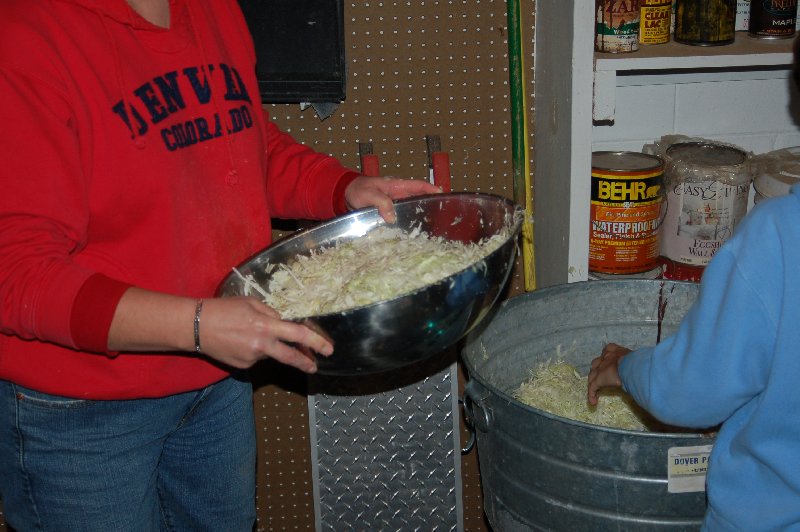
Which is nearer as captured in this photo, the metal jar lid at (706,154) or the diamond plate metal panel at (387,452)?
the metal jar lid at (706,154)

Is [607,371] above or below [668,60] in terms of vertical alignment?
below

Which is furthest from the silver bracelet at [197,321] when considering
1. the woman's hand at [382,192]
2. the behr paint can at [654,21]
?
the behr paint can at [654,21]

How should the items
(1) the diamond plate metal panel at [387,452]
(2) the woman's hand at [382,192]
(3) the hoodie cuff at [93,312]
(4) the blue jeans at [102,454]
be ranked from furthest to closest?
(1) the diamond plate metal panel at [387,452]
(2) the woman's hand at [382,192]
(4) the blue jeans at [102,454]
(3) the hoodie cuff at [93,312]

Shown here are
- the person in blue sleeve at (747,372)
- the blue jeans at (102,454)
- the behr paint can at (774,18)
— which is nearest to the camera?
the person in blue sleeve at (747,372)

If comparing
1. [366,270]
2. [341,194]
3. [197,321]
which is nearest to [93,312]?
[197,321]

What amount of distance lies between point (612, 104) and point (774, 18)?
416mm

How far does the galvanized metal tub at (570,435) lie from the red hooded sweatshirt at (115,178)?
0.46 metres

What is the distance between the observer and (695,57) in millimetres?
1650

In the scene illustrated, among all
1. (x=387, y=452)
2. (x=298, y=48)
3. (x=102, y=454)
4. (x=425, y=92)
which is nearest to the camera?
(x=102, y=454)

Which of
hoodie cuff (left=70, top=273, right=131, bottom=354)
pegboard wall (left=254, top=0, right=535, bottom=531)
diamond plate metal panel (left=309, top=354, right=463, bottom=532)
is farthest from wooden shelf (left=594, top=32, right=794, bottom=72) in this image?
hoodie cuff (left=70, top=273, right=131, bottom=354)

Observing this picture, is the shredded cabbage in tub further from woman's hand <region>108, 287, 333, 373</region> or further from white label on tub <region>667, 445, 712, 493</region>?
woman's hand <region>108, 287, 333, 373</region>

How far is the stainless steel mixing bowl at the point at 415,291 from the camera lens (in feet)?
3.75

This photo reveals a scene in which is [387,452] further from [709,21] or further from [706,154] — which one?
[709,21]

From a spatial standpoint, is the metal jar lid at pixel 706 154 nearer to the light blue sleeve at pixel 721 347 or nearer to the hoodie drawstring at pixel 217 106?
the light blue sleeve at pixel 721 347
